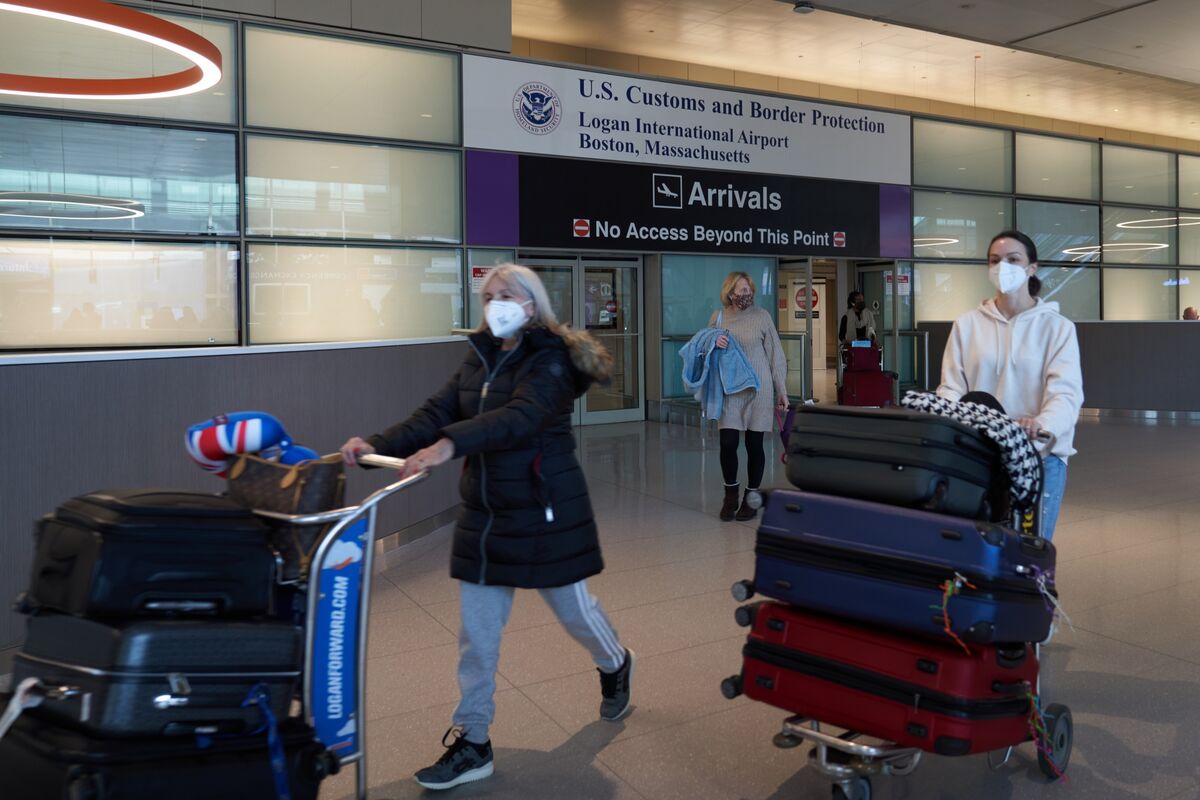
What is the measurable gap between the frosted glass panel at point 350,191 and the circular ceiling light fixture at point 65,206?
3.82ft

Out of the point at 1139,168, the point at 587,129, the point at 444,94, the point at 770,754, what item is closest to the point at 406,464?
the point at 770,754

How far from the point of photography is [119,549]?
188 centimetres

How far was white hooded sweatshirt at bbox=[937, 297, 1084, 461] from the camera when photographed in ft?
10.7

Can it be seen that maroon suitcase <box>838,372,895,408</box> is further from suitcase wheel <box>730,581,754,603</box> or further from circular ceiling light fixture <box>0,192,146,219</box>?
suitcase wheel <box>730,581,754,603</box>

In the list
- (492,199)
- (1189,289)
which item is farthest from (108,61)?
(1189,289)

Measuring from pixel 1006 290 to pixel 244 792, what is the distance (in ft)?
9.32

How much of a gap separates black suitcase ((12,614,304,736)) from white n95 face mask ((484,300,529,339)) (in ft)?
3.95

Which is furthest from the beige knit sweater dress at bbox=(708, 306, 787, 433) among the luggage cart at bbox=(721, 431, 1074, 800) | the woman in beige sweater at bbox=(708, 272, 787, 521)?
the luggage cart at bbox=(721, 431, 1074, 800)

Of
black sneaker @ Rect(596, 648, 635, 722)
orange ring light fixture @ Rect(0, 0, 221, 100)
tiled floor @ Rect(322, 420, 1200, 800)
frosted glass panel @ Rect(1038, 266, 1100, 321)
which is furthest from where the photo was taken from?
frosted glass panel @ Rect(1038, 266, 1100, 321)

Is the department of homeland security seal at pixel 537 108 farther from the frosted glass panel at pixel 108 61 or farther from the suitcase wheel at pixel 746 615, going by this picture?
the suitcase wheel at pixel 746 615

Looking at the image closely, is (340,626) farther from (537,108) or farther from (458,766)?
(537,108)

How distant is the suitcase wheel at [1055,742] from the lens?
282 centimetres

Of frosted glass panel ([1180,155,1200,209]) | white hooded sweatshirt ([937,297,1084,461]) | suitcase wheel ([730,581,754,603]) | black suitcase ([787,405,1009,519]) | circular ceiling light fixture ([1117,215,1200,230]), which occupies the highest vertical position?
frosted glass panel ([1180,155,1200,209])

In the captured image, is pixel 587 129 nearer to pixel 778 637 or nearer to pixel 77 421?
pixel 77 421
